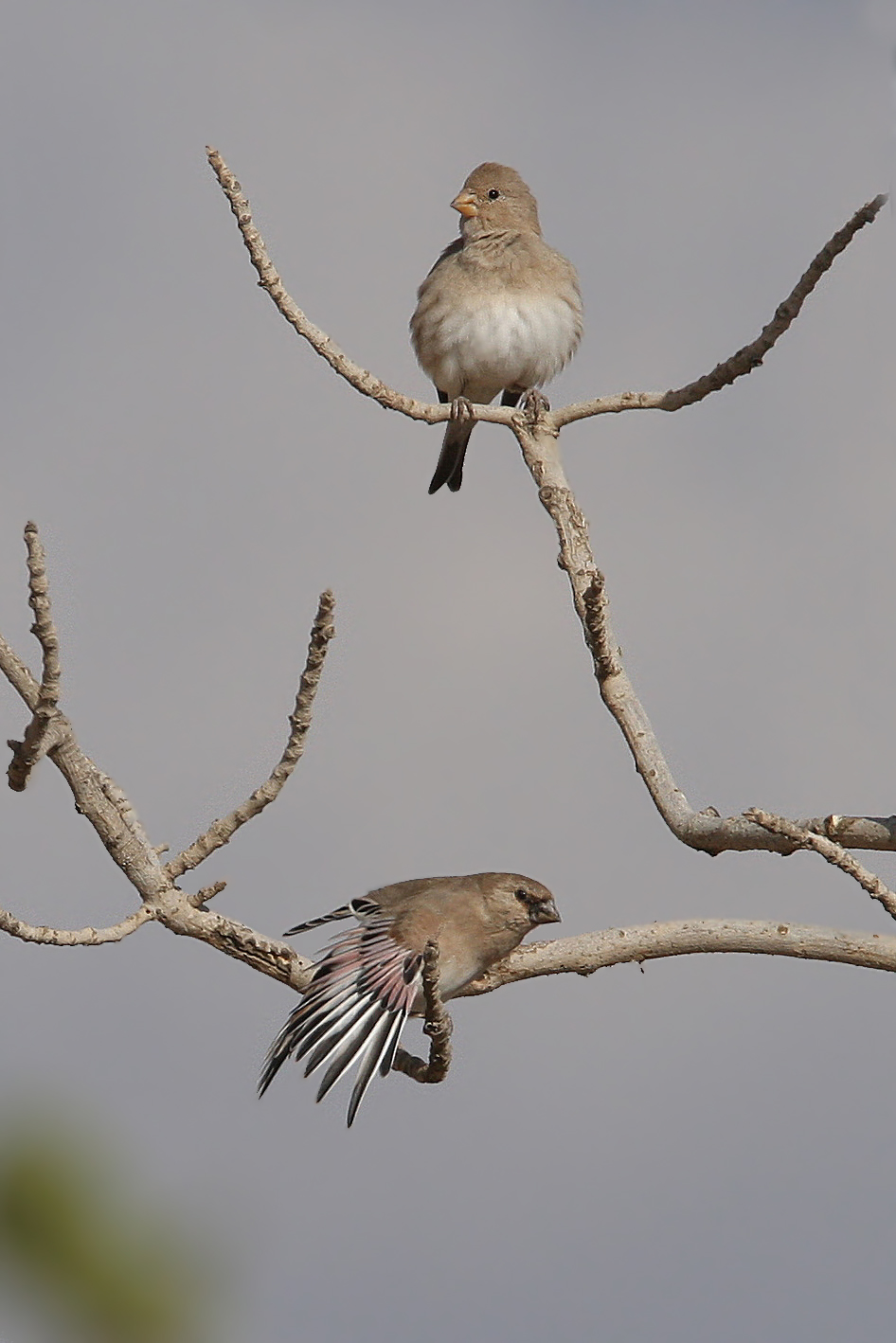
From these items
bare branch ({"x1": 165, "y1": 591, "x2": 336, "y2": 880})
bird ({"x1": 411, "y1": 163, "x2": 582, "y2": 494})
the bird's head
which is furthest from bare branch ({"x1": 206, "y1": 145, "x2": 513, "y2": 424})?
the bird's head

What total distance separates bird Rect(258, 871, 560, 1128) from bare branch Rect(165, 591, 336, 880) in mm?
534

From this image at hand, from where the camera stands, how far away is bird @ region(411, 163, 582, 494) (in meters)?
9.87

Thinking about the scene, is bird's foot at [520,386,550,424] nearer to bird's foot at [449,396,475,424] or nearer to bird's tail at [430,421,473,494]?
bird's foot at [449,396,475,424]

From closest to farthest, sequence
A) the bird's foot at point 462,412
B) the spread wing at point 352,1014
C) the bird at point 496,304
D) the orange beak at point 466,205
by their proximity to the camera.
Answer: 1. the spread wing at point 352,1014
2. the bird's foot at point 462,412
3. the bird at point 496,304
4. the orange beak at point 466,205

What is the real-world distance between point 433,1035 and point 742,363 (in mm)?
2558

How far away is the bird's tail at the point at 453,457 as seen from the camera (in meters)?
11.3

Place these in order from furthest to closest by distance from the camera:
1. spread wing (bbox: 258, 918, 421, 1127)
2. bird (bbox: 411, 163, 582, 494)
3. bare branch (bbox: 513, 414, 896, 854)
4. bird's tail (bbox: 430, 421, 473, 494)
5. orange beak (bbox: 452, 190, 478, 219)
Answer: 1. bird's tail (bbox: 430, 421, 473, 494)
2. orange beak (bbox: 452, 190, 478, 219)
3. bird (bbox: 411, 163, 582, 494)
4. spread wing (bbox: 258, 918, 421, 1127)
5. bare branch (bbox: 513, 414, 896, 854)

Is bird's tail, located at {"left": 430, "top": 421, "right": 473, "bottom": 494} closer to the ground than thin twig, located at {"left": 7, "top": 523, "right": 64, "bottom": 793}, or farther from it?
farther from it

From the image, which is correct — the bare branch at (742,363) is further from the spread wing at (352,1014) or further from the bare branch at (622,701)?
the spread wing at (352,1014)

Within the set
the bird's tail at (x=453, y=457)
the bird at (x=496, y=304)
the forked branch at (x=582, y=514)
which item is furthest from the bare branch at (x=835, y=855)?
the bird's tail at (x=453, y=457)

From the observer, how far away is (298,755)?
4.84 m

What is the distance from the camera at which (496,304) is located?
9.90 meters

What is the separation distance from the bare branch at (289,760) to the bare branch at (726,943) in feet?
3.52

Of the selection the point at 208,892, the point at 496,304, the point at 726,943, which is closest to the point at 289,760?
the point at 208,892
